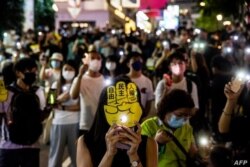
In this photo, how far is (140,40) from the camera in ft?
63.7

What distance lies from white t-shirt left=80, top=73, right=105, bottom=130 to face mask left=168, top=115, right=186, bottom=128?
9.50 ft

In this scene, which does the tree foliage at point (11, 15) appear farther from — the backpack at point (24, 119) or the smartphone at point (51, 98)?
the backpack at point (24, 119)

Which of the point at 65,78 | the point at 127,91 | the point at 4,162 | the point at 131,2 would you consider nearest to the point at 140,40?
the point at 131,2

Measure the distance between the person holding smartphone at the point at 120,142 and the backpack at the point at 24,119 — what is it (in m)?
1.98

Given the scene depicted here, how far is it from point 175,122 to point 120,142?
1308 millimetres

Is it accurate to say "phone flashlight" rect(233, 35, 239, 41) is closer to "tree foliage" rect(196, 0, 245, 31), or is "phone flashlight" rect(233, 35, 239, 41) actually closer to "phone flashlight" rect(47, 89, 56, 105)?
"tree foliage" rect(196, 0, 245, 31)

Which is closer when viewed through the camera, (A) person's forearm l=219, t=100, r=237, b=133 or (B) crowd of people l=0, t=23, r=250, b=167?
(B) crowd of people l=0, t=23, r=250, b=167

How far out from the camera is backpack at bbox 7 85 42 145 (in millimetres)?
5516

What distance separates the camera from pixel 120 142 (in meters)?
3.37

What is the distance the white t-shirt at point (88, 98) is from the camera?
24.4 ft

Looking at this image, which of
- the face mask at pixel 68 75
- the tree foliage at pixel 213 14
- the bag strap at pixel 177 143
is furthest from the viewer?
the tree foliage at pixel 213 14

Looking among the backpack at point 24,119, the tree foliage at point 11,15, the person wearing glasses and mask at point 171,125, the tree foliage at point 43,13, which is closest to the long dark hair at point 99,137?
the person wearing glasses and mask at point 171,125

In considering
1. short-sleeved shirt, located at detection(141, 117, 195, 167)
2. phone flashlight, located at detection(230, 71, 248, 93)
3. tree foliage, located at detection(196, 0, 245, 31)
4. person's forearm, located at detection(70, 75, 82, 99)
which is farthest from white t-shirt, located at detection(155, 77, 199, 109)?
tree foliage, located at detection(196, 0, 245, 31)

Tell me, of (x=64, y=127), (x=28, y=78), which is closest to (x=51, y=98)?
(x=28, y=78)
